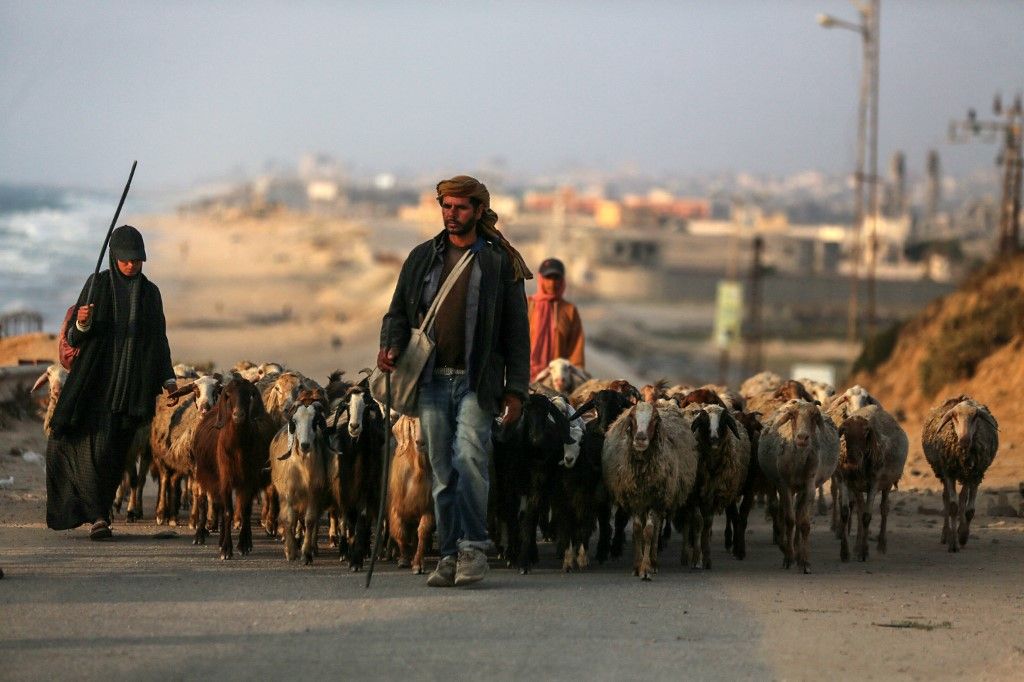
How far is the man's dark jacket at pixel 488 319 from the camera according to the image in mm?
11227

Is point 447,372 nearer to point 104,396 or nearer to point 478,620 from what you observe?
point 478,620

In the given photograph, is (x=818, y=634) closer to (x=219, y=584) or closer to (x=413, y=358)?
(x=413, y=358)

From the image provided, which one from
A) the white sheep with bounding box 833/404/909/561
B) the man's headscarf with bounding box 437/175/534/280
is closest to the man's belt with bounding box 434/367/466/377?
the man's headscarf with bounding box 437/175/534/280

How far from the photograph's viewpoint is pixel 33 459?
19.8 m

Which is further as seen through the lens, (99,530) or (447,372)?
(99,530)

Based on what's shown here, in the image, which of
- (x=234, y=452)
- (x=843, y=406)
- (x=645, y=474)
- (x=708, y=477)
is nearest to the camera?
(x=645, y=474)

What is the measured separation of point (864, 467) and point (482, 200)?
211 inches

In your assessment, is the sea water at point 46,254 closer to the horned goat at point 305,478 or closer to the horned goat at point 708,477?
the horned goat at point 708,477

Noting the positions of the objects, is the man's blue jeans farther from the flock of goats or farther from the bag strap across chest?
the flock of goats

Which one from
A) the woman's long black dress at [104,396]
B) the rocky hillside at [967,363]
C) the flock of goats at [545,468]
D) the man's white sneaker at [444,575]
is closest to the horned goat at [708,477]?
the flock of goats at [545,468]

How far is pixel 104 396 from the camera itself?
13.5 metres

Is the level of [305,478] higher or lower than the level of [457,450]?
lower

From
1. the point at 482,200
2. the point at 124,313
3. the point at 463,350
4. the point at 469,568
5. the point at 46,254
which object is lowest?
the point at 469,568

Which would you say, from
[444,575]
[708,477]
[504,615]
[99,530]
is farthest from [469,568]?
[99,530]
